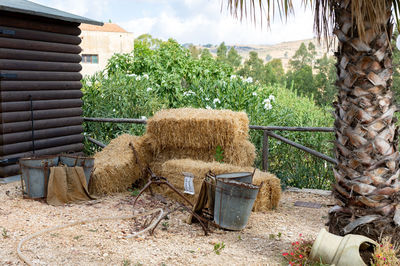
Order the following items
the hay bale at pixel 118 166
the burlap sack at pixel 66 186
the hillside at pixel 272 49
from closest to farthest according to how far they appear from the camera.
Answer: the burlap sack at pixel 66 186 → the hay bale at pixel 118 166 → the hillside at pixel 272 49

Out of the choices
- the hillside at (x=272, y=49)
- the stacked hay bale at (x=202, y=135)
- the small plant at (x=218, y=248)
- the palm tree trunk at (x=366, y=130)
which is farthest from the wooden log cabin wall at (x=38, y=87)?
the hillside at (x=272, y=49)

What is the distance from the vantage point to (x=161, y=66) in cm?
1291

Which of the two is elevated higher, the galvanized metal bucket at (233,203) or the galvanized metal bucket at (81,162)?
the galvanized metal bucket at (81,162)

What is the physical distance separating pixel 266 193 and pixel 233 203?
968 mm

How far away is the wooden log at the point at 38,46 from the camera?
671 centimetres

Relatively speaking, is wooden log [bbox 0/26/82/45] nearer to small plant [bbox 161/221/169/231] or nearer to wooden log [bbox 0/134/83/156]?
wooden log [bbox 0/134/83/156]

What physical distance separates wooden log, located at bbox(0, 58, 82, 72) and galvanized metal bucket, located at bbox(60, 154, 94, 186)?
181 cm

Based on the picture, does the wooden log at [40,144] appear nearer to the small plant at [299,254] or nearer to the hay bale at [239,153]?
the hay bale at [239,153]

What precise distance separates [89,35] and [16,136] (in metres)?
31.1

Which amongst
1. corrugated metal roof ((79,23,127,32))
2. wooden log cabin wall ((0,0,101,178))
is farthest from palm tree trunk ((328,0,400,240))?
corrugated metal roof ((79,23,127,32))

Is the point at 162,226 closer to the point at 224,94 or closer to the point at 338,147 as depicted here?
the point at 338,147

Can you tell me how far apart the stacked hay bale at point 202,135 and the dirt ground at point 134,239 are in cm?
93

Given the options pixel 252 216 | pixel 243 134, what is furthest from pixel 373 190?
pixel 243 134

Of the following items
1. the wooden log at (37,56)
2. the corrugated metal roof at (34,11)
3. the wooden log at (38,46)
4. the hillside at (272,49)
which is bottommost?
the wooden log at (37,56)
